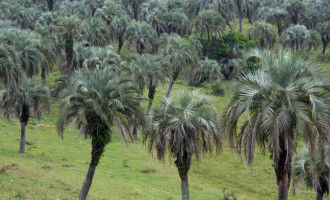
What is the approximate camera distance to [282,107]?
1641 centimetres

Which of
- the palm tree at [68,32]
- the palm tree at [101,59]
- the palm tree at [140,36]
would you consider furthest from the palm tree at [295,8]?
the palm tree at [68,32]

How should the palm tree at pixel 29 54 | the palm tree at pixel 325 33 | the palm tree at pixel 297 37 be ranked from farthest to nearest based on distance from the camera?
the palm tree at pixel 325 33 → the palm tree at pixel 297 37 → the palm tree at pixel 29 54

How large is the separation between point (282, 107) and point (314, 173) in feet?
32.9

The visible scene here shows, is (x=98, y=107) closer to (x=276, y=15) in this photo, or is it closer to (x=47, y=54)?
(x=47, y=54)

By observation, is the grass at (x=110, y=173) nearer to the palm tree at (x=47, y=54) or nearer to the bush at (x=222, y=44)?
the palm tree at (x=47, y=54)

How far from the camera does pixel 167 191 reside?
29.3 m

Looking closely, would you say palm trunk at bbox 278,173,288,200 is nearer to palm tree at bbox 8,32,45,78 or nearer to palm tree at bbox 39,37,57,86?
palm tree at bbox 8,32,45,78

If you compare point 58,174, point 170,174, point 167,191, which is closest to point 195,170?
point 170,174

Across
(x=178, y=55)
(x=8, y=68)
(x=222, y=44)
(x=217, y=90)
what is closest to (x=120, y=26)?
(x=222, y=44)

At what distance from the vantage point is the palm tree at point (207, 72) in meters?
66.8

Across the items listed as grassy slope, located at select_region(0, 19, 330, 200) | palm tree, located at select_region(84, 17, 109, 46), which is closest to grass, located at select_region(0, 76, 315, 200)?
grassy slope, located at select_region(0, 19, 330, 200)

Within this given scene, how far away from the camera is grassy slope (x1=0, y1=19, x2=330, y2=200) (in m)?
25.1

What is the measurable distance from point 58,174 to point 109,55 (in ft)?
75.5

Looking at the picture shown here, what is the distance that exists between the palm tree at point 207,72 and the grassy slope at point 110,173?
25.1 meters
